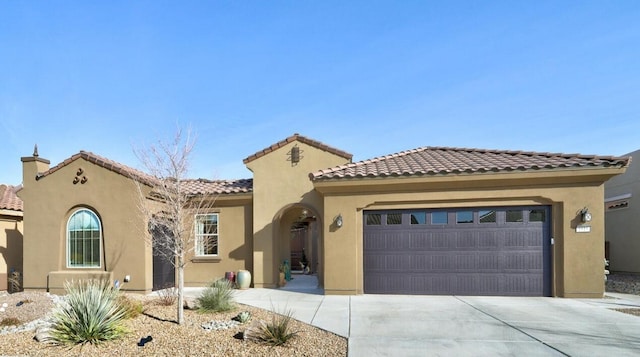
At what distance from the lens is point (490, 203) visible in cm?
1203

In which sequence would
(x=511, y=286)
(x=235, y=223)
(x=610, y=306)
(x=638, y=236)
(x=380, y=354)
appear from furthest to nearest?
(x=638, y=236), (x=235, y=223), (x=511, y=286), (x=610, y=306), (x=380, y=354)

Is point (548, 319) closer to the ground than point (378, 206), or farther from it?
closer to the ground

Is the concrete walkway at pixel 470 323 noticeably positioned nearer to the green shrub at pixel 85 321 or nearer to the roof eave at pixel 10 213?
the green shrub at pixel 85 321

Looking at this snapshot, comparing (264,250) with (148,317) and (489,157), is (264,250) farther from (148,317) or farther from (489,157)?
(489,157)

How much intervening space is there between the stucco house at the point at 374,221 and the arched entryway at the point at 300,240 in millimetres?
284

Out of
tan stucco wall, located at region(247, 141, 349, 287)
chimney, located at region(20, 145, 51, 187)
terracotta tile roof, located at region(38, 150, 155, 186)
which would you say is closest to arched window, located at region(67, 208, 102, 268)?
terracotta tile roof, located at region(38, 150, 155, 186)

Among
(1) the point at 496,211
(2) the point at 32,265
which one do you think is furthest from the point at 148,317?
(1) the point at 496,211

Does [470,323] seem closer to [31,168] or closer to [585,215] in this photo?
[585,215]

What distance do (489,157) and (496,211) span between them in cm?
216

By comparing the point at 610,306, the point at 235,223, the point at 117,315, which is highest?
the point at 235,223

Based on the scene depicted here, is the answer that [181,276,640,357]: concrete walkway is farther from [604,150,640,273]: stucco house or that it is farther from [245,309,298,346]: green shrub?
[604,150,640,273]: stucco house

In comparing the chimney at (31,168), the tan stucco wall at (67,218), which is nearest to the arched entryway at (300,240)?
the tan stucco wall at (67,218)

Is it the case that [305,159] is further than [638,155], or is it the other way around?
[638,155]

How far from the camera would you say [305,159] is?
1463 cm
